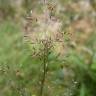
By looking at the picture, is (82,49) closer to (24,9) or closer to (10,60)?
(10,60)

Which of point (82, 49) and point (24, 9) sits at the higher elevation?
point (24, 9)

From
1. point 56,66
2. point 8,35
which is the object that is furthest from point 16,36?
point 56,66

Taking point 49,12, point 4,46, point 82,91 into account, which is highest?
point 49,12

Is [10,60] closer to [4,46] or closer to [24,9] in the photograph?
[4,46]

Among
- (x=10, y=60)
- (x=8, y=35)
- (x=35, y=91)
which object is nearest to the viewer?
(x=35, y=91)

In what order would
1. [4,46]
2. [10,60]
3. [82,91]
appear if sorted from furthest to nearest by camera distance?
[4,46] → [10,60] → [82,91]

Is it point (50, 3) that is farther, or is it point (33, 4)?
point (33, 4)
